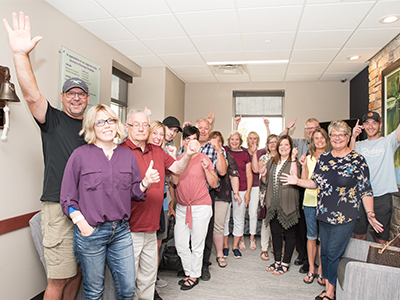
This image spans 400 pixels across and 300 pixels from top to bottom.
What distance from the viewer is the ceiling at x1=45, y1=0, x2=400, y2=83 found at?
2832mm

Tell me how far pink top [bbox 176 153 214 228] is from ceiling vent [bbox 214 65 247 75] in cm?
278

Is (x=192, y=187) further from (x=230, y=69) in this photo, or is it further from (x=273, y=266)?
(x=230, y=69)

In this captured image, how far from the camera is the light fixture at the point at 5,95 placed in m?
2.09

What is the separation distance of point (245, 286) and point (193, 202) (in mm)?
1099

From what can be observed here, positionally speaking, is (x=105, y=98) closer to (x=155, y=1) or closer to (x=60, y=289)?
(x=155, y=1)

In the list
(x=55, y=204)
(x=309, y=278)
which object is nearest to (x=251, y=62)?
(x=309, y=278)

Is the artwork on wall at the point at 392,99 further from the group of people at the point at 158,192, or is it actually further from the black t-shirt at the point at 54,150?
the black t-shirt at the point at 54,150

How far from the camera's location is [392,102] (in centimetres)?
361

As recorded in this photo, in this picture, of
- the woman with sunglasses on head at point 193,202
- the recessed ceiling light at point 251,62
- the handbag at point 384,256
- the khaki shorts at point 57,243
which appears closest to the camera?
the khaki shorts at point 57,243

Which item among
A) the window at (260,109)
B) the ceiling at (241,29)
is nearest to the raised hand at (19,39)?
the ceiling at (241,29)

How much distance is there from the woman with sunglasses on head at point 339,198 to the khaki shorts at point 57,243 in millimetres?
2072

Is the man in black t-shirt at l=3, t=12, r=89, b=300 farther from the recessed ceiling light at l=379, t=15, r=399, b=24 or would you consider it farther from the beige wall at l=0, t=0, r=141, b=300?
the recessed ceiling light at l=379, t=15, r=399, b=24

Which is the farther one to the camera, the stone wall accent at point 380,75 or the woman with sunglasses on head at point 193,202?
the stone wall accent at point 380,75

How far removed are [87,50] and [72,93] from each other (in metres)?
1.72
